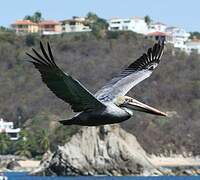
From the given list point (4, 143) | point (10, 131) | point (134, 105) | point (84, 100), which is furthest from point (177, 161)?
point (134, 105)

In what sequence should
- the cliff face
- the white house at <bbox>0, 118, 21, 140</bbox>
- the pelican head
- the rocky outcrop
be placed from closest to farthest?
the pelican head < the cliff face < the rocky outcrop < the white house at <bbox>0, 118, 21, 140</bbox>

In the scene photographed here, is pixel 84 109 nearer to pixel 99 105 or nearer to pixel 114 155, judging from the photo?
pixel 99 105

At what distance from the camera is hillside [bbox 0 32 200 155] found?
145750 millimetres

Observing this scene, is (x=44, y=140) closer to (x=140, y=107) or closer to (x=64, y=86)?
(x=64, y=86)

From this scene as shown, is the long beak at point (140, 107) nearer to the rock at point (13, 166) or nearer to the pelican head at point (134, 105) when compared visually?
the pelican head at point (134, 105)

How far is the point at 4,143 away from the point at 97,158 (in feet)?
138

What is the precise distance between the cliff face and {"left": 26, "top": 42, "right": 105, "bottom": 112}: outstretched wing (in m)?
79.8

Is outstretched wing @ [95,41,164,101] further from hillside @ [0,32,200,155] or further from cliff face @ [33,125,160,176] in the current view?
hillside @ [0,32,200,155]

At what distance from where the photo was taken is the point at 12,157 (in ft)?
438

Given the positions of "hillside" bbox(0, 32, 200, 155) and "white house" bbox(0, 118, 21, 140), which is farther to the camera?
"hillside" bbox(0, 32, 200, 155)

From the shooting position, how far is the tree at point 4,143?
139 m

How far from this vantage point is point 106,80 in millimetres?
154625

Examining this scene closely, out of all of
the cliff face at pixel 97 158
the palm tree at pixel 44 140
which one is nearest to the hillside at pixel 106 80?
the palm tree at pixel 44 140

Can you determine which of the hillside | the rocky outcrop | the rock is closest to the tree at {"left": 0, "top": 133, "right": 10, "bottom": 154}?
the rocky outcrop
